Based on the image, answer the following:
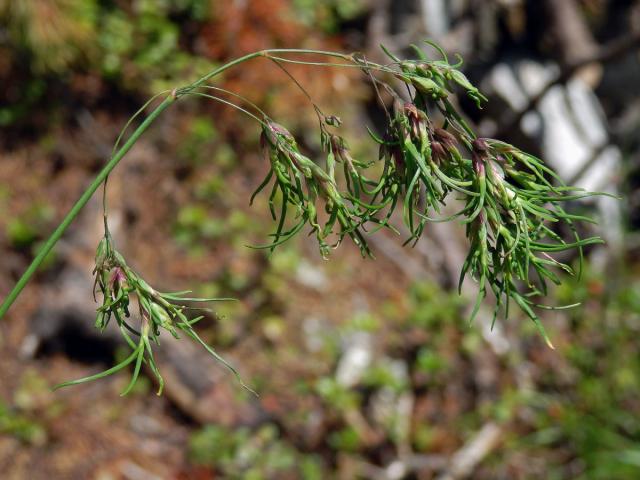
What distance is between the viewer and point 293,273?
4246 millimetres

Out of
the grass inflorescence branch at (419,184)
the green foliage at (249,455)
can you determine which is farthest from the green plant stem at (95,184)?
the green foliage at (249,455)

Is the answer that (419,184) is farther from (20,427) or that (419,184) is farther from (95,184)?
(20,427)

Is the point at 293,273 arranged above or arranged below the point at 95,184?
below

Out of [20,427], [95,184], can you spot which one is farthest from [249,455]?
[95,184]

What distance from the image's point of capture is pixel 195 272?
4.15m

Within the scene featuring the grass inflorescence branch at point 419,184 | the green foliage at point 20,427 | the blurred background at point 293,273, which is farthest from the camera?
the blurred background at point 293,273

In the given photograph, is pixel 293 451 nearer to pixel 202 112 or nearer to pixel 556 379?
pixel 556 379

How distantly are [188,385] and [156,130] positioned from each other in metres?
1.62

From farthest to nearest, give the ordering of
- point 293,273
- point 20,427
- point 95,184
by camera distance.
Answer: point 293,273 < point 20,427 < point 95,184

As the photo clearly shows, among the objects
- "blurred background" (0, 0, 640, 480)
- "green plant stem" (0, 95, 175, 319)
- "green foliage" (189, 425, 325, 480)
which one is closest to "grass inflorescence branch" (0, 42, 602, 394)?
"green plant stem" (0, 95, 175, 319)

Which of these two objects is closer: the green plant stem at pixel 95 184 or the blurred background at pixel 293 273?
the green plant stem at pixel 95 184

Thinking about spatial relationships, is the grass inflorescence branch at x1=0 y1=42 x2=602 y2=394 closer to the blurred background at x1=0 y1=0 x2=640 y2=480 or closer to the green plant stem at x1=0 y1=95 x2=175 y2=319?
the green plant stem at x1=0 y1=95 x2=175 y2=319

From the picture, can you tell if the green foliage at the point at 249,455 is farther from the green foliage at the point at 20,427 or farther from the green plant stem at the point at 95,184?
the green plant stem at the point at 95,184

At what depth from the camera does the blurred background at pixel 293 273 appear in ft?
11.8
